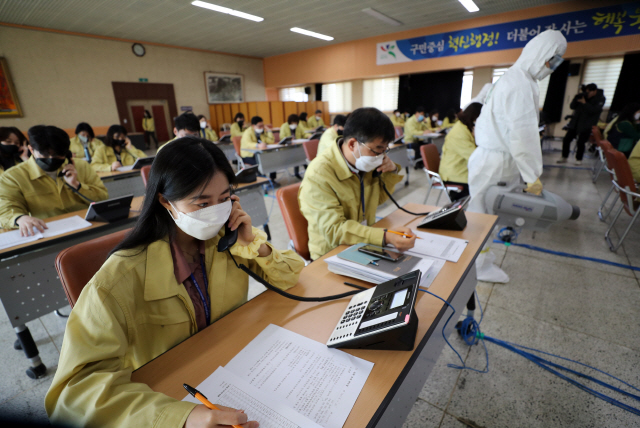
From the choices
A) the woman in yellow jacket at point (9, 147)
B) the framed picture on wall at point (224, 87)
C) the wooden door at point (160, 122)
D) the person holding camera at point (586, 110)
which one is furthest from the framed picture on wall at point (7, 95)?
the person holding camera at point (586, 110)

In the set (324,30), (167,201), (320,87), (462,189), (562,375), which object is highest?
(324,30)

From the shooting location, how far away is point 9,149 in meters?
2.98

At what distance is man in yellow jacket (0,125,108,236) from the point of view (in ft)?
6.40

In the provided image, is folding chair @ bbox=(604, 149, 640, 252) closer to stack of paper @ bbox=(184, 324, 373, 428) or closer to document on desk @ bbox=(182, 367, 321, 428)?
stack of paper @ bbox=(184, 324, 373, 428)

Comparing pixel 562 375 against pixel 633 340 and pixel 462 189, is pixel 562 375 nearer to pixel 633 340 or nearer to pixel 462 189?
pixel 633 340

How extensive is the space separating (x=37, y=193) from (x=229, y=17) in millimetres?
6527

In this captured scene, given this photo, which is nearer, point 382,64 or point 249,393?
point 249,393

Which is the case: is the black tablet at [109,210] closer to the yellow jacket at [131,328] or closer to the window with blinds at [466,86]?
the yellow jacket at [131,328]

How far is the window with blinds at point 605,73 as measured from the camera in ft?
24.7

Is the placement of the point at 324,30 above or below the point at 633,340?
above

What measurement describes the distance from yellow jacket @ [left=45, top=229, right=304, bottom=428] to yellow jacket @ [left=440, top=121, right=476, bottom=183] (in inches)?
95.1

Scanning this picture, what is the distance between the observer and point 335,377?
2.57ft

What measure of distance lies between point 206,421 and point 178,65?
38.0 feet

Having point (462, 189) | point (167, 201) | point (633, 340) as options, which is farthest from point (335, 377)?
point (462, 189)
